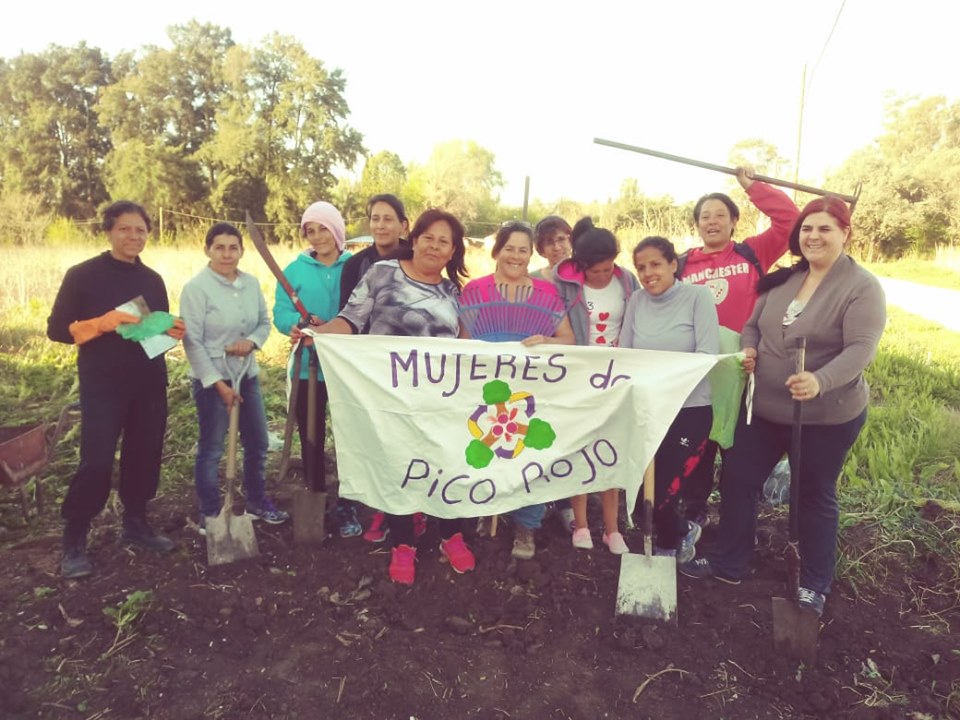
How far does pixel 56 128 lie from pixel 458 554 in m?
47.6

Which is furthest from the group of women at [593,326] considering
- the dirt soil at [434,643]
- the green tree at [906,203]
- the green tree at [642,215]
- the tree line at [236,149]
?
the green tree at [906,203]

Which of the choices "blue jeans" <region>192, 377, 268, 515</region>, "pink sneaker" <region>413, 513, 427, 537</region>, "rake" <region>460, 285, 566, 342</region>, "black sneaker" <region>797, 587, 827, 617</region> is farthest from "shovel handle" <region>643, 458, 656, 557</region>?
"blue jeans" <region>192, 377, 268, 515</region>

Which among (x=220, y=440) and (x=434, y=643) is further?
(x=220, y=440)

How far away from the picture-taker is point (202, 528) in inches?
153

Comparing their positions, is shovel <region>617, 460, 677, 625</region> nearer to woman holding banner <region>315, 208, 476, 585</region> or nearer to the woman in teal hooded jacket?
woman holding banner <region>315, 208, 476, 585</region>

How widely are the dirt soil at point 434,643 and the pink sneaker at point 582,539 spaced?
52 millimetres

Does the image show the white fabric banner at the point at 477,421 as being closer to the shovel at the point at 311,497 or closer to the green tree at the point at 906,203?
the shovel at the point at 311,497

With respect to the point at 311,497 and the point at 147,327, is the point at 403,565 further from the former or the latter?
the point at 147,327

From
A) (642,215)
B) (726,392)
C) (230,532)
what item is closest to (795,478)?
(726,392)

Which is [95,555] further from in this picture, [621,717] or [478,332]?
[621,717]

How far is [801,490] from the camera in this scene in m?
3.10

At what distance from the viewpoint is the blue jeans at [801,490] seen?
2.96 metres

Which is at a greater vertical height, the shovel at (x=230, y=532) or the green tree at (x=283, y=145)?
the green tree at (x=283, y=145)

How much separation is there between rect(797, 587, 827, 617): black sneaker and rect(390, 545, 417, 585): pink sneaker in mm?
1993
